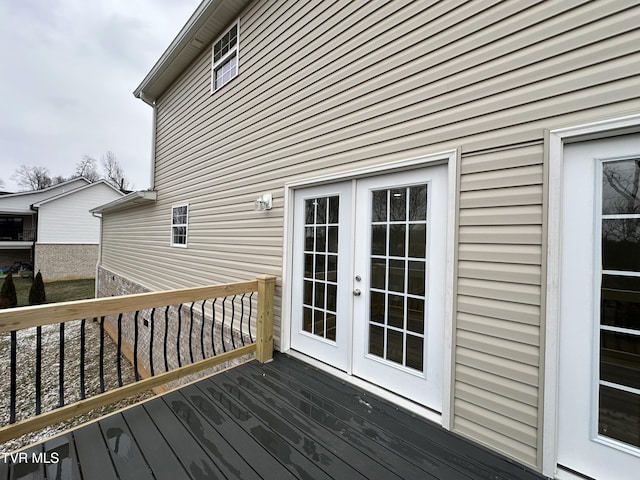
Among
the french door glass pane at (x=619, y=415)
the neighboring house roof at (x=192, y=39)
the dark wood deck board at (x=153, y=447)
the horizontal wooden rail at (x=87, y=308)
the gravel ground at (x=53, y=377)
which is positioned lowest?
the gravel ground at (x=53, y=377)

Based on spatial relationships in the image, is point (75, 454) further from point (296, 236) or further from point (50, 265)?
point (50, 265)

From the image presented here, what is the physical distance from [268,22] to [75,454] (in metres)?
4.83

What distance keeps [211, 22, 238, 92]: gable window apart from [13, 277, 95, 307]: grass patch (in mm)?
12401

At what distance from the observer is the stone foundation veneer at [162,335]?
438 cm

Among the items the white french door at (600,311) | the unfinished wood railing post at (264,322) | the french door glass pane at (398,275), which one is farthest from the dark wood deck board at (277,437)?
the white french door at (600,311)

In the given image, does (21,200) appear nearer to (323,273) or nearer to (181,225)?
(181,225)

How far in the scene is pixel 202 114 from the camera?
208 inches

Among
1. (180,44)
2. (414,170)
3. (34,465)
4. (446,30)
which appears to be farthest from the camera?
(180,44)

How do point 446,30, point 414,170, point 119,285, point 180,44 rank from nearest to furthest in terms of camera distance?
point 446,30, point 414,170, point 180,44, point 119,285

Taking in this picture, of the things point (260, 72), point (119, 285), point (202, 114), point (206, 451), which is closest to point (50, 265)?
point (119, 285)

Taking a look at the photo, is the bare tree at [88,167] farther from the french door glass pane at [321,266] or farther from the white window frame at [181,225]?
the french door glass pane at [321,266]

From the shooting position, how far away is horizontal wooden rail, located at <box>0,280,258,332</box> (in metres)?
1.54

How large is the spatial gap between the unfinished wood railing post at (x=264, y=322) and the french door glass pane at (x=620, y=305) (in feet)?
8.63

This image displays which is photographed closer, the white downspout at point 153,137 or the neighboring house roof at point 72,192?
the white downspout at point 153,137
